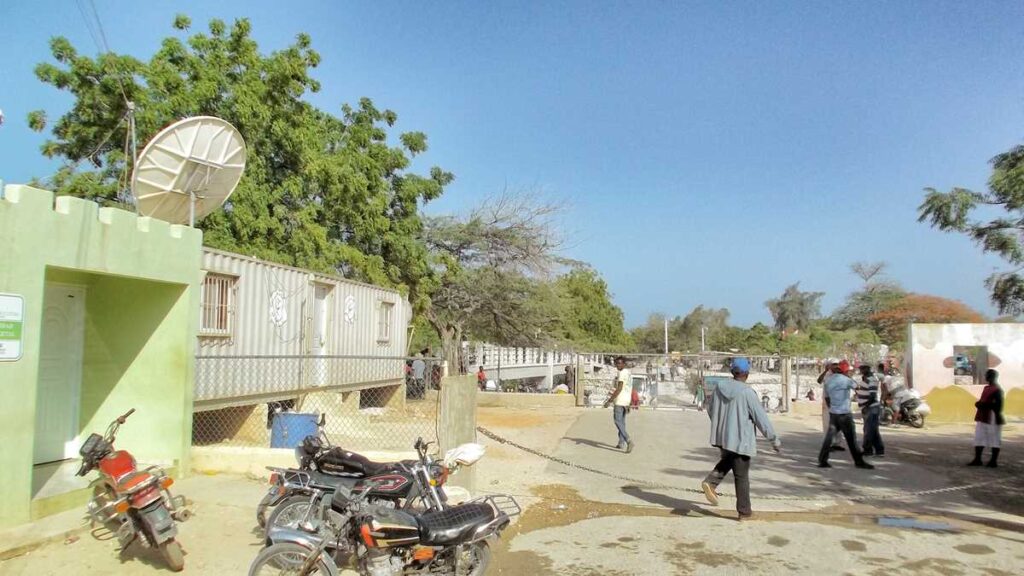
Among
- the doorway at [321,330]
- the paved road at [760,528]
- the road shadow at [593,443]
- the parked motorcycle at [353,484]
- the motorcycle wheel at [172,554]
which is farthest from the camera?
the doorway at [321,330]

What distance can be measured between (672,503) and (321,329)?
8.41 metres

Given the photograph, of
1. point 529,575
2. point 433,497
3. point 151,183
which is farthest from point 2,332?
point 529,575

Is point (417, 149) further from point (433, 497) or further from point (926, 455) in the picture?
point (433, 497)

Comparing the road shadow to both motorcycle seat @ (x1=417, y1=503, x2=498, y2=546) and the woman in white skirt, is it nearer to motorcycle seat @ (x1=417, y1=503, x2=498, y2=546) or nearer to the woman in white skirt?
the woman in white skirt

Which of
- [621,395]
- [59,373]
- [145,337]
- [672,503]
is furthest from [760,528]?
[59,373]

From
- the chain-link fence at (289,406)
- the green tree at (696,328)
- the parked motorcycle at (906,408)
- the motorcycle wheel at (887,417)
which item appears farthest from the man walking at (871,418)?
the green tree at (696,328)

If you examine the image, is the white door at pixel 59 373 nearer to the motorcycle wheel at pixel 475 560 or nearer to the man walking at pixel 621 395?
the motorcycle wheel at pixel 475 560

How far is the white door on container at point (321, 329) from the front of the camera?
1396 cm

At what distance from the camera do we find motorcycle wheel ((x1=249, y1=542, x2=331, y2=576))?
15.4 ft

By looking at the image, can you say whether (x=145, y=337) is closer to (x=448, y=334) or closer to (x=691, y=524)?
(x=691, y=524)

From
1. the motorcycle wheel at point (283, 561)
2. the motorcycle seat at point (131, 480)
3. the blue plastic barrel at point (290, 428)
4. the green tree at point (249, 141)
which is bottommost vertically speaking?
the motorcycle wheel at point (283, 561)

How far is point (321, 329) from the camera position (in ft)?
47.5

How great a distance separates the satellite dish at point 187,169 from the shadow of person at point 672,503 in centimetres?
644

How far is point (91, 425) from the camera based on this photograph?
793 centimetres
